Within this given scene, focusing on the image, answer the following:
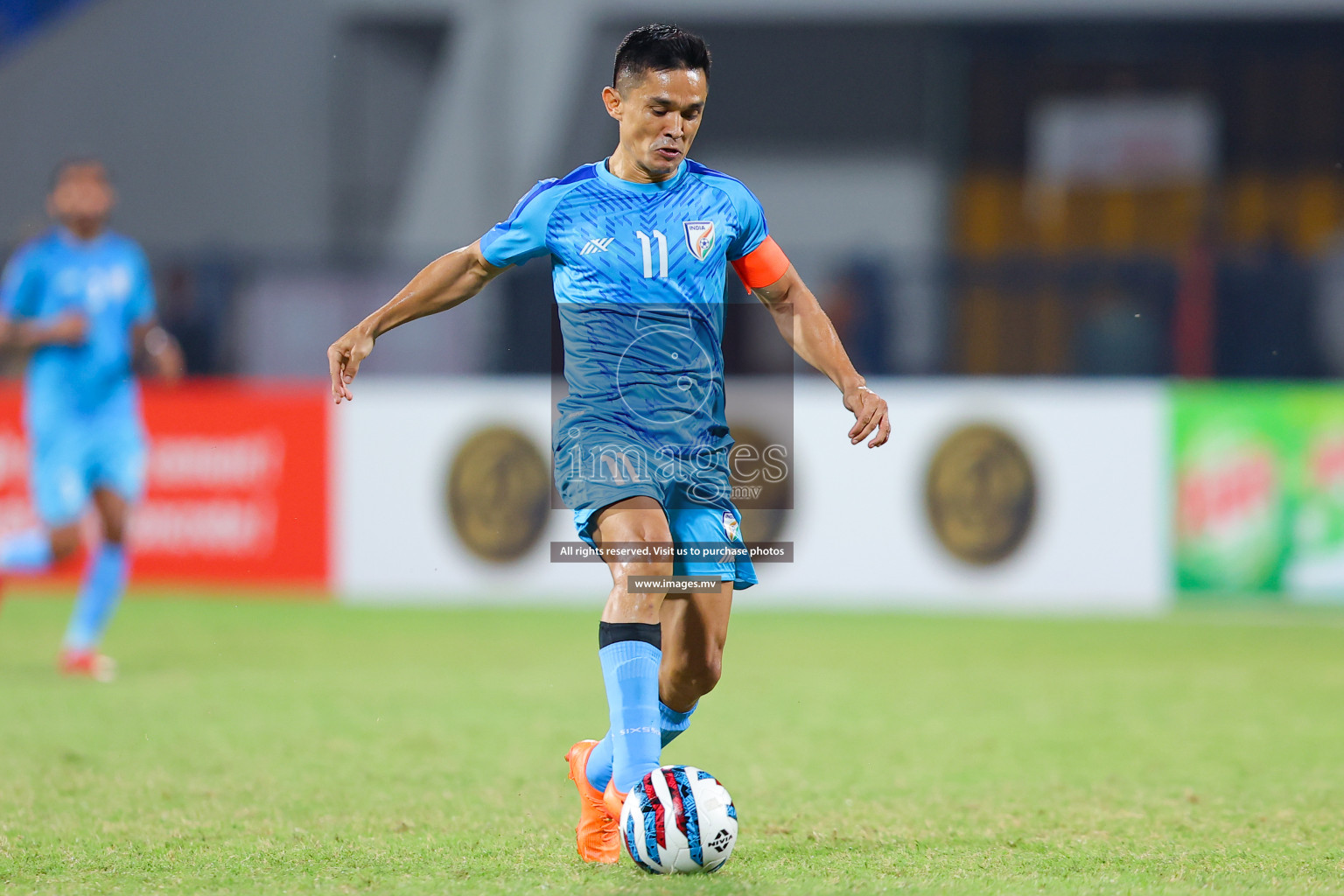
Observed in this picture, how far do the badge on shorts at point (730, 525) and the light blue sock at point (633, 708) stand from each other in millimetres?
334

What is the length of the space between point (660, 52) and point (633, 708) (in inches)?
59.1

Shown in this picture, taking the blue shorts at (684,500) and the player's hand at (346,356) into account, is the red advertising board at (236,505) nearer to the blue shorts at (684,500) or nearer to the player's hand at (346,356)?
the player's hand at (346,356)

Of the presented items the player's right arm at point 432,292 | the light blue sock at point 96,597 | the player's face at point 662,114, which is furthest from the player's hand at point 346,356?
the light blue sock at point 96,597

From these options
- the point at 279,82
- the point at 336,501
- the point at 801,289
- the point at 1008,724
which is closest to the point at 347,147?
the point at 279,82

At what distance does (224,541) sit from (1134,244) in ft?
29.5

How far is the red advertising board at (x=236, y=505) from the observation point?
10570 mm

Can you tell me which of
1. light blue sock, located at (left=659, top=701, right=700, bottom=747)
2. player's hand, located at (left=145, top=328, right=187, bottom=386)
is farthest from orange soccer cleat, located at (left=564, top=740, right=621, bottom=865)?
player's hand, located at (left=145, top=328, right=187, bottom=386)

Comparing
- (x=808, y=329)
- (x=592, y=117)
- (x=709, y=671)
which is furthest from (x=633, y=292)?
(x=592, y=117)

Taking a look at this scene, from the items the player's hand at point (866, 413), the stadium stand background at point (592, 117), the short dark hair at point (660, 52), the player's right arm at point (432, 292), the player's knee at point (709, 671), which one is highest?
the stadium stand background at point (592, 117)

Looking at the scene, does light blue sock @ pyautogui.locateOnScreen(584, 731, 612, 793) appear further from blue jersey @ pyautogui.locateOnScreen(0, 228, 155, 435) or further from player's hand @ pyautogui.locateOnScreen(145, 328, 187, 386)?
blue jersey @ pyautogui.locateOnScreen(0, 228, 155, 435)

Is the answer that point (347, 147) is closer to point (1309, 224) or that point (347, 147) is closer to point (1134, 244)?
point (1134, 244)

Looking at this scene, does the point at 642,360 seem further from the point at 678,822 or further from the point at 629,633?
the point at 678,822

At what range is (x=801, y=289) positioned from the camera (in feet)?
13.9

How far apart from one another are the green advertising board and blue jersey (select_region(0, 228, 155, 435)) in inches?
235
